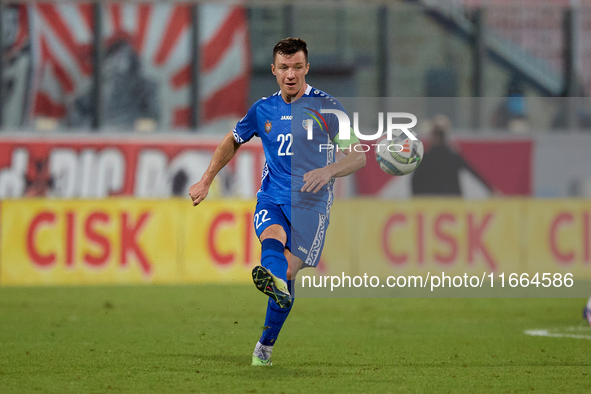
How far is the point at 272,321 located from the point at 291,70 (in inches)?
67.6

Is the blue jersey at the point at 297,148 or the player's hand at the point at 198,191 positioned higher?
the blue jersey at the point at 297,148

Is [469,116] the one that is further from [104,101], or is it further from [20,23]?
[20,23]

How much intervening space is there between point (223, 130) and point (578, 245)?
7.11 meters

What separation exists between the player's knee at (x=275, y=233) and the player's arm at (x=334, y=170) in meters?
0.32

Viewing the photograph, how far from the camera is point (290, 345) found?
25.0 feet

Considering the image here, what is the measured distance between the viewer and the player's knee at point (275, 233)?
19.9 ft

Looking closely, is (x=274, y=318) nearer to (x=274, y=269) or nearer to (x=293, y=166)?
(x=274, y=269)

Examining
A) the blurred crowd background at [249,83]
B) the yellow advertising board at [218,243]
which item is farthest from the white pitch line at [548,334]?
the blurred crowd background at [249,83]

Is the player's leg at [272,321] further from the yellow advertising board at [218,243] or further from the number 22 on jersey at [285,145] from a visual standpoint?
the yellow advertising board at [218,243]

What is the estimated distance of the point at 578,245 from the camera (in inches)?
548

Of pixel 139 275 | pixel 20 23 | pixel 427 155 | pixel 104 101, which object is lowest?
pixel 139 275

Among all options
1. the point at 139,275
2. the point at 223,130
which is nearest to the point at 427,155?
the point at 223,130

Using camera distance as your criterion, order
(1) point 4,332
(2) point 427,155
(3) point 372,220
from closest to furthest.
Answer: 1. (1) point 4,332
2. (3) point 372,220
3. (2) point 427,155

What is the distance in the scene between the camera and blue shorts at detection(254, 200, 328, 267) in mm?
6195
